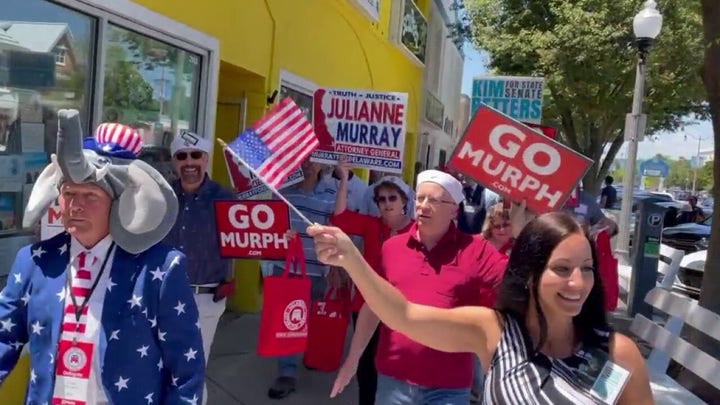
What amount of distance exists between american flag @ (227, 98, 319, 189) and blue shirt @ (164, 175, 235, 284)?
2.37 ft

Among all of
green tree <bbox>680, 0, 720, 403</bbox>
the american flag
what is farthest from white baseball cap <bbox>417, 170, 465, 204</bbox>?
green tree <bbox>680, 0, 720, 403</bbox>

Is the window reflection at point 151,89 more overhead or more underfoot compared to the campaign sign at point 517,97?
more underfoot

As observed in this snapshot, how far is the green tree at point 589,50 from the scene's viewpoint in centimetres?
1809

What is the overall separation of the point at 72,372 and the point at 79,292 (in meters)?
0.24

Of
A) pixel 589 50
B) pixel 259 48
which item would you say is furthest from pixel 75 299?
pixel 589 50

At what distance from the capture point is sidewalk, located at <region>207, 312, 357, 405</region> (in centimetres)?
547

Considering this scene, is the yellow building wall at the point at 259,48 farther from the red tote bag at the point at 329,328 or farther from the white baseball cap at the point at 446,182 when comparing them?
the white baseball cap at the point at 446,182

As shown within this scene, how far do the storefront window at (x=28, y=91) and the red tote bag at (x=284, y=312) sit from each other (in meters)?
1.53

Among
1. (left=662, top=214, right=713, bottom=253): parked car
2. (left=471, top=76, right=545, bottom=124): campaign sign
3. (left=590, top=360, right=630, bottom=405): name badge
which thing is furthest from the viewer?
(left=662, top=214, right=713, bottom=253): parked car

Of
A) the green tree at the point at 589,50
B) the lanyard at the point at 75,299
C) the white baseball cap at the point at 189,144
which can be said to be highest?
the green tree at the point at 589,50

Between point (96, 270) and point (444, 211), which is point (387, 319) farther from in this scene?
point (444, 211)

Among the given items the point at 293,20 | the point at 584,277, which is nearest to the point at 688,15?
the point at 293,20

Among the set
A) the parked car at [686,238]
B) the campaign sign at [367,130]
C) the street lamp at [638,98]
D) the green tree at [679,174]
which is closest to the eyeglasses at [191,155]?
the campaign sign at [367,130]

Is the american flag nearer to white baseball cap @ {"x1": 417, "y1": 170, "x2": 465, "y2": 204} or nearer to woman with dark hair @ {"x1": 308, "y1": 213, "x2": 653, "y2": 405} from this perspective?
white baseball cap @ {"x1": 417, "y1": 170, "x2": 465, "y2": 204}
